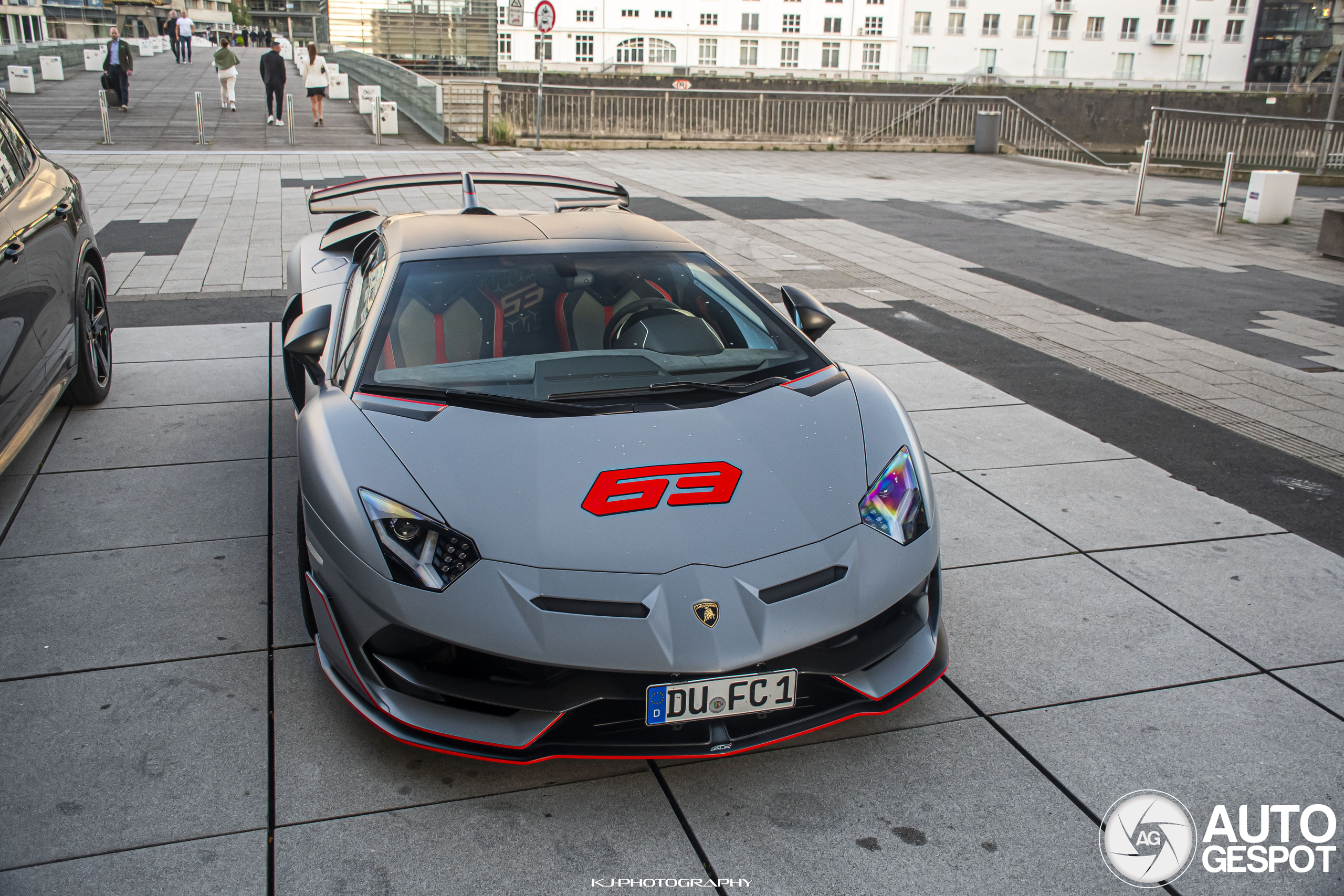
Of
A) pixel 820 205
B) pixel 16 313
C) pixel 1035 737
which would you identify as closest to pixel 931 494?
pixel 1035 737

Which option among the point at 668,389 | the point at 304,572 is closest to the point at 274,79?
the point at 304,572

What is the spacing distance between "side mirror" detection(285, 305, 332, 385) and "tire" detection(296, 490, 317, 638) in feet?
2.21

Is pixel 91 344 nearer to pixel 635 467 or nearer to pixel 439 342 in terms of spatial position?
pixel 439 342

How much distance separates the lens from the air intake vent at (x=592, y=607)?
2.51 meters

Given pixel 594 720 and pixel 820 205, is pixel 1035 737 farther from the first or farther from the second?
pixel 820 205

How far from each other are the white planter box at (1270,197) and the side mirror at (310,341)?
1437 centimetres

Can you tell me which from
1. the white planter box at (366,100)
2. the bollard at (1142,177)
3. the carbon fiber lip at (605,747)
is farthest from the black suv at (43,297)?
the white planter box at (366,100)

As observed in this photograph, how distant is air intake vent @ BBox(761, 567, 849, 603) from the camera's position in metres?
2.60

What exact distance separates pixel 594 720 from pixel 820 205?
528 inches

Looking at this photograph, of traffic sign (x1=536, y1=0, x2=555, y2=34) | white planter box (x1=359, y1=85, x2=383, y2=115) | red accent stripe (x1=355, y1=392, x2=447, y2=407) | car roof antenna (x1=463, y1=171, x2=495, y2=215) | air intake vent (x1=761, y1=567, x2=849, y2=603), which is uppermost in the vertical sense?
traffic sign (x1=536, y1=0, x2=555, y2=34)

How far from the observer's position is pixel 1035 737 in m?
2.97

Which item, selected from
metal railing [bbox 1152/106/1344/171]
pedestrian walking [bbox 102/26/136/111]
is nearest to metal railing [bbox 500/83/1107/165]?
metal railing [bbox 1152/106/1344/171]

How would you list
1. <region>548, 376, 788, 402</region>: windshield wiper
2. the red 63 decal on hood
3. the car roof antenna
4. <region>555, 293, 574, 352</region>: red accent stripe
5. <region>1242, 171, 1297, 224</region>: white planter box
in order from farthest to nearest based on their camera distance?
<region>1242, 171, 1297, 224</region>: white planter box, the car roof antenna, <region>555, 293, 574, 352</region>: red accent stripe, <region>548, 376, 788, 402</region>: windshield wiper, the red 63 decal on hood

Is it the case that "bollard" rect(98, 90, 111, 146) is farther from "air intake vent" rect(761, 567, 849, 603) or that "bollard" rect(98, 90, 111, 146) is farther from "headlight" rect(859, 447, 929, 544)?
"air intake vent" rect(761, 567, 849, 603)
